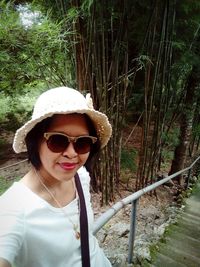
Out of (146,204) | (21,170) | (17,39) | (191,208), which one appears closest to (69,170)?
(17,39)

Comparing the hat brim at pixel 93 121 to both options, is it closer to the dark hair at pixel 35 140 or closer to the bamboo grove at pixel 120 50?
the dark hair at pixel 35 140

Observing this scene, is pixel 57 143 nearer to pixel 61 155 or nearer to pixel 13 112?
pixel 61 155

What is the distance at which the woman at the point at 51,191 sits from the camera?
2.44 feet

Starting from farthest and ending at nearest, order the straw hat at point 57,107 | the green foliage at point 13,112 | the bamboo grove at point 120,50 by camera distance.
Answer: the green foliage at point 13,112 → the bamboo grove at point 120,50 → the straw hat at point 57,107

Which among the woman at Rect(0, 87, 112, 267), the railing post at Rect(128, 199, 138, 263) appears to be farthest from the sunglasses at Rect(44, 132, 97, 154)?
the railing post at Rect(128, 199, 138, 263)

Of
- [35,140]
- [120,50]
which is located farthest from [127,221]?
[35,140]

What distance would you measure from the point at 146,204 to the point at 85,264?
3525 mm

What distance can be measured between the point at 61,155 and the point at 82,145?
8cm

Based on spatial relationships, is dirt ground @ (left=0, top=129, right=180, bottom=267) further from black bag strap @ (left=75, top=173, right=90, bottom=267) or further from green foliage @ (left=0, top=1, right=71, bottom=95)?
black bag strap @ (left=75, top=173, right=90, bottom=267)

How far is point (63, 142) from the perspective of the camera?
90 cm

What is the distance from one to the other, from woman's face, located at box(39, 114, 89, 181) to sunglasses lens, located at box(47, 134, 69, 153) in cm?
1

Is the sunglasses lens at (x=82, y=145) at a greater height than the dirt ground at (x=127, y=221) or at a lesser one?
greater

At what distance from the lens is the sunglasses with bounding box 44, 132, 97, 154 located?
0.89m

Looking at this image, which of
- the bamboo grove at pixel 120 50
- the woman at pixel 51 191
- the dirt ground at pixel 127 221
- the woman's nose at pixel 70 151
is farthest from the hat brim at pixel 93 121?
the bamboo grove at pixel 120 50
